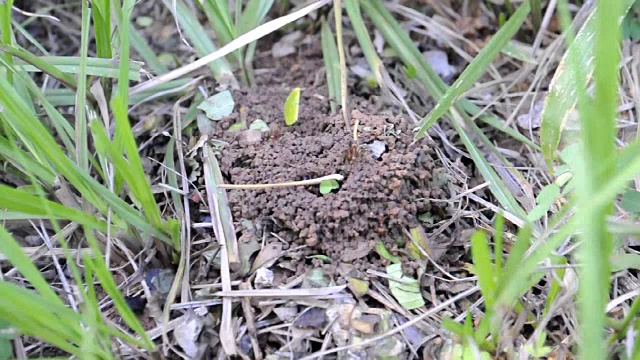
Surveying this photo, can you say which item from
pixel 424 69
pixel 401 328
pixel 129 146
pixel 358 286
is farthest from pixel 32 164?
pixel 424 69

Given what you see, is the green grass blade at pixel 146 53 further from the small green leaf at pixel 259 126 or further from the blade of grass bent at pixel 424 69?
the blade of grass bent at pixel 424 69

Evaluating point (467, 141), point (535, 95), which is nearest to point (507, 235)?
point (467, 141)

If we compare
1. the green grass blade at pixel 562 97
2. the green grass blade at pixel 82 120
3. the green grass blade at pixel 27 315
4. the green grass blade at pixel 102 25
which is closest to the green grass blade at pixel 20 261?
the green grass blade at pixel 27 315

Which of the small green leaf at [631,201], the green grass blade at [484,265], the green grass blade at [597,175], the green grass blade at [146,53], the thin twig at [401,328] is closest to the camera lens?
the green grass blade at [597,175]

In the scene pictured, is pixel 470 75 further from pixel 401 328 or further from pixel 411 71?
pixel 401 328

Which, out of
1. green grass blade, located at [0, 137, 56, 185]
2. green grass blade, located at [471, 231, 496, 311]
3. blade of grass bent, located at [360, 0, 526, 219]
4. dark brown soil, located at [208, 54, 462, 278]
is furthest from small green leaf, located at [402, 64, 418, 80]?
green grass blade, located at [0, 137, 56, 185]

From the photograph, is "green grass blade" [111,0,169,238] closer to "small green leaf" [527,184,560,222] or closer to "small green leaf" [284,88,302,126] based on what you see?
"small green leaf" [284,88,302,126]
